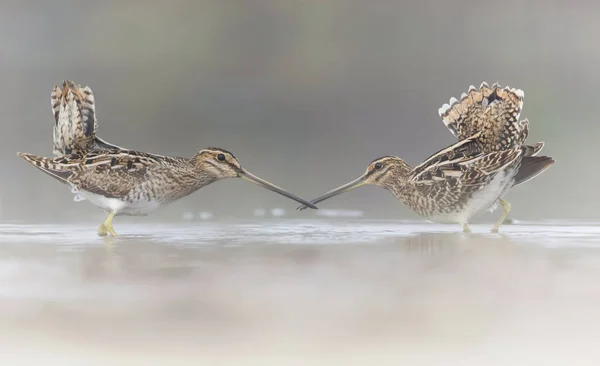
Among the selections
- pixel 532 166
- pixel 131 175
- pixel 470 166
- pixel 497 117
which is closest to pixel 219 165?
pixel 131 175

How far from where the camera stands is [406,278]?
3096mm

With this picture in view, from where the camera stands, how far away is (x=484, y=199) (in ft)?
12.5

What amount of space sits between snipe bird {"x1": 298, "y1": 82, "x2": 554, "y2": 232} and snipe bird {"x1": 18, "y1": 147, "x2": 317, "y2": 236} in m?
0.44

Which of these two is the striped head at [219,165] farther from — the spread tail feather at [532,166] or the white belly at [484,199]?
the spread tail feather at [532,166]

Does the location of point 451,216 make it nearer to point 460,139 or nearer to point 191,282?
point 460,139

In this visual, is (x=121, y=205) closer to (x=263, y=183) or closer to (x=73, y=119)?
(x=73, y=119)

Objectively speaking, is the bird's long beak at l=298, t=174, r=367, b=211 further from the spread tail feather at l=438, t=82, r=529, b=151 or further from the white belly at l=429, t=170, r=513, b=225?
the spread tail feather at l=438, t=82, r=529, b=151

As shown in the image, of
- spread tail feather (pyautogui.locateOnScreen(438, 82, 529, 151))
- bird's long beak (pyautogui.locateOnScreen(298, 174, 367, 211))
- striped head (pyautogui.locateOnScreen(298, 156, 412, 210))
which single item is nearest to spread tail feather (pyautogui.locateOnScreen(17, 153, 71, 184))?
bird's long beak (pyautogui.locateOnScreen(298, 174, 367, 211))

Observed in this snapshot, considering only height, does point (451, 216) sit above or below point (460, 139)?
below

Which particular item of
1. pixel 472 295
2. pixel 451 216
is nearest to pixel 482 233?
pixel 451 216

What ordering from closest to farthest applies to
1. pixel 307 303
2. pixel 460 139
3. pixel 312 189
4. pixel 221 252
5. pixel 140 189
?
pixel 307 303, pixel 221 252, pixel 140 189, pixel 460 139, pixel 312 189

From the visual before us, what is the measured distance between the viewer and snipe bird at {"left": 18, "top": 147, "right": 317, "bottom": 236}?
382 cm

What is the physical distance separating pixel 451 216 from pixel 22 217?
208 cm

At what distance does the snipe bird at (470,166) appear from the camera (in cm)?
379
